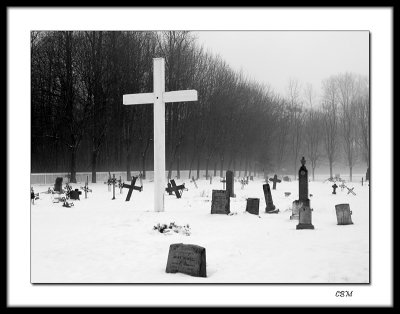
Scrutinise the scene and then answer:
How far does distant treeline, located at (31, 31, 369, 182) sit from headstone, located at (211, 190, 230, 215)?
12944 mm

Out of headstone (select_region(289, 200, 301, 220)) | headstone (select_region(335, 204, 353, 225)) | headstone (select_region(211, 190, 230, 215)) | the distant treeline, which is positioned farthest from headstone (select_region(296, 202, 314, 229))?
the distant treeline

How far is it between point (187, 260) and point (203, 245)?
1.89 meters

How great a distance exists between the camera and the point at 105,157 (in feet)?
91.7

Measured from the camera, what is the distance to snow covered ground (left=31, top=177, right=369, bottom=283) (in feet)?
18.8

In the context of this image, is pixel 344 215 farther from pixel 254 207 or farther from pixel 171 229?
pixel 171 229

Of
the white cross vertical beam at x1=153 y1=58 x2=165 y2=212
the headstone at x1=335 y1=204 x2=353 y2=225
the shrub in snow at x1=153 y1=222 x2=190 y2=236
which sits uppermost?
the white cross vertical beam at x1=153 y1=58 x2=165 y2=212

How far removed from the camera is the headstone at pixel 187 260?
5.81 metres

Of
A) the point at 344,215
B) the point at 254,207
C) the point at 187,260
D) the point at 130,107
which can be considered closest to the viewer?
the point at 187,260

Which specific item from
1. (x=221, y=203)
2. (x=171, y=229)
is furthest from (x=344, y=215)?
(x=171, y=229)

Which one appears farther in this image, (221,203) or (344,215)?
(221,203)

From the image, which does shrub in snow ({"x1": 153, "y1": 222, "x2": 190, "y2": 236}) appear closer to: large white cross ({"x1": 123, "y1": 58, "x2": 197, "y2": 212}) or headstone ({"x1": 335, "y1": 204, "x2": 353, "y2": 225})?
large white cross ({"x1": 123, "y1": 58, "x2": 197, "y2": 212})

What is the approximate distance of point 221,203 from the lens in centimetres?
1177

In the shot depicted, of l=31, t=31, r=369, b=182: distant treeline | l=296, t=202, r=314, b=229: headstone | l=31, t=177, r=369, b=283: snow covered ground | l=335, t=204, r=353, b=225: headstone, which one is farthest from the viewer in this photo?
l=31, t=31, r=369, b=182: distant treeline

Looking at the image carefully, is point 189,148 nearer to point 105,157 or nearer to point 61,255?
point 105,157
